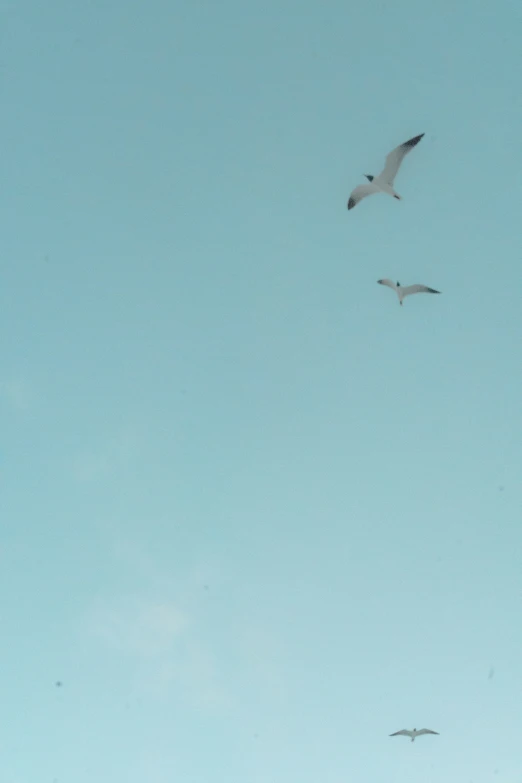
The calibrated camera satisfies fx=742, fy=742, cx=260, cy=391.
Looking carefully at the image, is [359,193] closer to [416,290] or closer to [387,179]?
[387,179]

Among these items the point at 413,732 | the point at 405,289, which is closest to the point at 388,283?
the point at 405,289

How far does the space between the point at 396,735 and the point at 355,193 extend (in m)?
29.2

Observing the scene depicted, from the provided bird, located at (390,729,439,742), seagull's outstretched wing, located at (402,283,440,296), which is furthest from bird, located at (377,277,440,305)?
bird, located at (390,729,439,742)

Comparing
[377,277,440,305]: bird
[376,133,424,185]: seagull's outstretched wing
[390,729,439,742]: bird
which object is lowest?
[390,729,439,742]: bird

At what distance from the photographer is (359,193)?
3378cm

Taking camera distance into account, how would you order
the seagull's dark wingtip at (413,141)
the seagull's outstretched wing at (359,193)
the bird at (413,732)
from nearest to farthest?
the seagull's dark wingtip at (413,141) < the seagull's outstretched wing at (359,193) < the bird at (413,732)

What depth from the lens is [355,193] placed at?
33.8 metres

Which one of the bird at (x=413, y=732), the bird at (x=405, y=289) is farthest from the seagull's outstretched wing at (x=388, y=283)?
the bird at (x=413, y=732)

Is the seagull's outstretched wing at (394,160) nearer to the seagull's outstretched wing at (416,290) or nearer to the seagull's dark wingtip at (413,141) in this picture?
the seagull's dark wingtip at (413,141)

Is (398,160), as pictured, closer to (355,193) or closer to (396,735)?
(355,193)

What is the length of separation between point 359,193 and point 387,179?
1.40m

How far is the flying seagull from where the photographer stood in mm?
31359

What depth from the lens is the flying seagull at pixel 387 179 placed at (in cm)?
3136

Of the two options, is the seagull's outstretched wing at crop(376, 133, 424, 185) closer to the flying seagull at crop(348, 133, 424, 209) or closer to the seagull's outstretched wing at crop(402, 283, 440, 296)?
the flying seagull at crop(348, 133, 424, 209)
